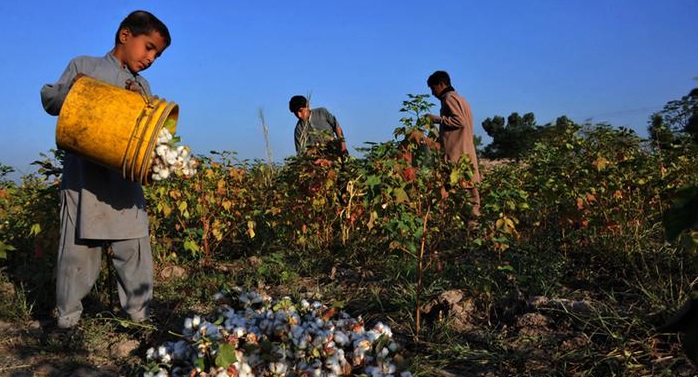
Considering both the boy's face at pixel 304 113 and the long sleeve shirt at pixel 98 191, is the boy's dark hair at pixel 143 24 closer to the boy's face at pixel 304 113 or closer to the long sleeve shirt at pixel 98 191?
the long sleeve shirt at pixel 98 191

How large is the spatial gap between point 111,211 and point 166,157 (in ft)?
1.77

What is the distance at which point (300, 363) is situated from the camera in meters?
2.13

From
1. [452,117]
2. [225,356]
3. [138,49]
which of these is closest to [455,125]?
[452,117]

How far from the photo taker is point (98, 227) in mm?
2697

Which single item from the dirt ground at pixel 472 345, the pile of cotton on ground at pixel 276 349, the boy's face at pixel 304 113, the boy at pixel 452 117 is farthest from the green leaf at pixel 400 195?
the boy's face at pixel 304 113

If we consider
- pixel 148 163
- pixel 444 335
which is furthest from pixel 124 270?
pixel 444 335

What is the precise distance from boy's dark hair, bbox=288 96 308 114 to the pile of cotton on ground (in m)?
3.72

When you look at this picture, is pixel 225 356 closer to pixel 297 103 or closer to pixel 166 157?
pixel 166 157

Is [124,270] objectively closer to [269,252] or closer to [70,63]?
[70,63]

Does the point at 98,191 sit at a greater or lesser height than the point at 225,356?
greater

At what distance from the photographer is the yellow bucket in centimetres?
232

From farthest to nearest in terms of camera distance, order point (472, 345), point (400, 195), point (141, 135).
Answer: point (472, 345) < point (400, 195) < point (141, 135)

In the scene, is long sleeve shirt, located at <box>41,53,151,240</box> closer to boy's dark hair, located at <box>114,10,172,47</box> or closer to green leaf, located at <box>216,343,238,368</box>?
boy's dark hair, located at <box>114,10,172,47</box>

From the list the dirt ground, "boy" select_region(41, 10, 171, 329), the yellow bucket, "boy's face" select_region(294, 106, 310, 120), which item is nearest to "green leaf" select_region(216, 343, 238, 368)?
the dirt ground
